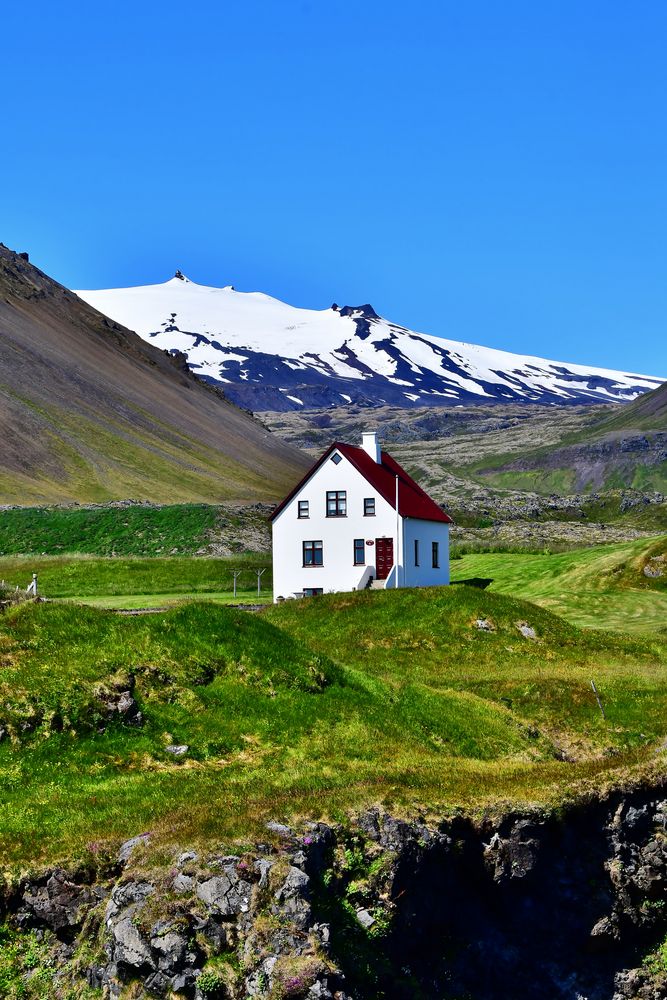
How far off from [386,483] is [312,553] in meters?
6.98

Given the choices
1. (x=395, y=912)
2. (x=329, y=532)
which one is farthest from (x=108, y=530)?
(x=395, y=912)

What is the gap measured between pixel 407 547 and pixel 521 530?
268 ft

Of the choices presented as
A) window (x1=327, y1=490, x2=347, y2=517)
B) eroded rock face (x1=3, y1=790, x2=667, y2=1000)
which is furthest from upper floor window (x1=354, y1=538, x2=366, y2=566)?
eroded rock face (x1=3, y1=790, x2=667, y2=1000)

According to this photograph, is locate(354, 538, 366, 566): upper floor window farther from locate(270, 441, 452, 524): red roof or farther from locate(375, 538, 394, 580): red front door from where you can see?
locate(270, 441, 452, 524): red roof

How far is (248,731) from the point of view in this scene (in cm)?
2884

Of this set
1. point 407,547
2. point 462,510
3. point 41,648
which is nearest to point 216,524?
point 407,547

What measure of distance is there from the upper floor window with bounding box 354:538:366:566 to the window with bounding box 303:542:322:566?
8.39 feet

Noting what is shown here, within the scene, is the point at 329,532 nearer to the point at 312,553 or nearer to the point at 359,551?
the point at 312,553

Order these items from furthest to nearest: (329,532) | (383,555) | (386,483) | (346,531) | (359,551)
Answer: (386,483) → (329,532) → (346,531) → (359,551) → (383,555)

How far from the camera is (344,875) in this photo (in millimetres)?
21234

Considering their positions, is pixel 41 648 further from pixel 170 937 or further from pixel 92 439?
pixel 92 439

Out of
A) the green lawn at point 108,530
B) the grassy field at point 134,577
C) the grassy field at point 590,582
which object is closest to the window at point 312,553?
the grassy field at point 134,577

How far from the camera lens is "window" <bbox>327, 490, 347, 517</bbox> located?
227 feet

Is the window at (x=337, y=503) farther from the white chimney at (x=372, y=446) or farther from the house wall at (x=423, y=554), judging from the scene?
the white chimney at (x=372, y=446)
